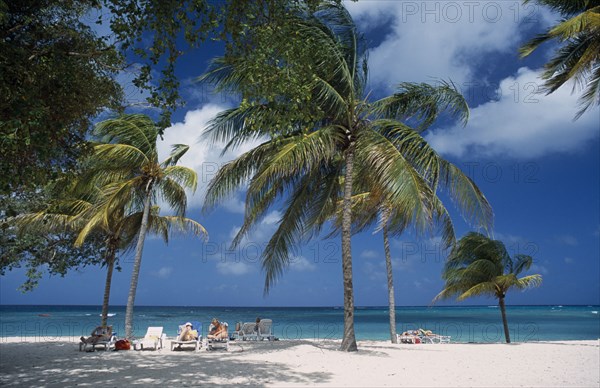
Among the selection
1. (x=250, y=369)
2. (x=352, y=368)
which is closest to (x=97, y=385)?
(x=250, y=369)

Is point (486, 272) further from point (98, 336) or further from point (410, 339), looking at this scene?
point (98, 336)

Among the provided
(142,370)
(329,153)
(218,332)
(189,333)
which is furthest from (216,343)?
(329,153)

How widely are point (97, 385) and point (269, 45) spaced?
5.69 meters

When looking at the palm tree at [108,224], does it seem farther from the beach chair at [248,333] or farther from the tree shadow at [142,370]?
the tree shadow at [142,370]

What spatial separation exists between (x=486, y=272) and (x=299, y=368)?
13870 mm

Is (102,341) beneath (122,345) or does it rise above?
above

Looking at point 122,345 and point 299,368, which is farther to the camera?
point 122,345

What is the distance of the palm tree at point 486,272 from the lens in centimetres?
2003

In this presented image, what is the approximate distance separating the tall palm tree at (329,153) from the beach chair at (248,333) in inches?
158

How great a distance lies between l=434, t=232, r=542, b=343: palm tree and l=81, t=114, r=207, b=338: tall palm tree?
1187 cm

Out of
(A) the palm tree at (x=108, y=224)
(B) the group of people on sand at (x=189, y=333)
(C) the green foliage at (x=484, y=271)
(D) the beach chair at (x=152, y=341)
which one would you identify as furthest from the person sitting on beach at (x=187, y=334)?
(C) the green foliage at (x=484, y=271)

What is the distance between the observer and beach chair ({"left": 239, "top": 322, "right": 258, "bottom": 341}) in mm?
16656

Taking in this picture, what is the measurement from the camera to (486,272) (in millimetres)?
20250

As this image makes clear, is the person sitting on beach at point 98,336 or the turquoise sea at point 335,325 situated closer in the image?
the person sitting on beach at point 98,336
